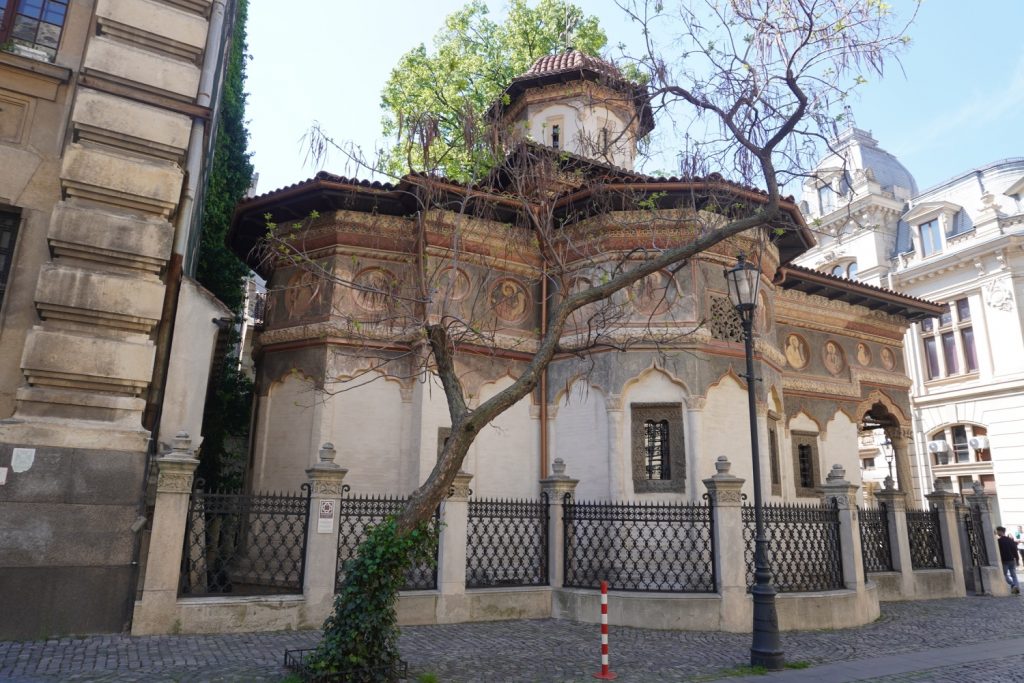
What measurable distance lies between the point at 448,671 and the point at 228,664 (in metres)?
2.21

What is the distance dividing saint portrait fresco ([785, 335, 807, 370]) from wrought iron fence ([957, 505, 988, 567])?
4772 millimetres

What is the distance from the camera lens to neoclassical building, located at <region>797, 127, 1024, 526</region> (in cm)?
2888

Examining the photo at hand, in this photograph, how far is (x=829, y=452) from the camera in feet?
58.2

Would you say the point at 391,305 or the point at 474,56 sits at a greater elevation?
the point at 474,56

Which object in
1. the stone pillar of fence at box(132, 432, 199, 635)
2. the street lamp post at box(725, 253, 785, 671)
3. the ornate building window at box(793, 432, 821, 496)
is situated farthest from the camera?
the ornate building window at box(793, 432, 821, 496)

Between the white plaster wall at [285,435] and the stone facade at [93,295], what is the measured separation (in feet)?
12.2

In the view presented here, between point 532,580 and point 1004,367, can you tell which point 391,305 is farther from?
point 1004,367

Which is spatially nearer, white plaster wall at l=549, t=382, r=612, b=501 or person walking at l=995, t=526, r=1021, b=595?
white plaster wall at l=549, t=382, r=612, b=501

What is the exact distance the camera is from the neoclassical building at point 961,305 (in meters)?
28.9

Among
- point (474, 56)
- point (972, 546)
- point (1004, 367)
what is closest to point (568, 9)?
point (474, 56)

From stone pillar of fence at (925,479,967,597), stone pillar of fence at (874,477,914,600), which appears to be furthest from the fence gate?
stone pillar of fence at (874,477,914,600)

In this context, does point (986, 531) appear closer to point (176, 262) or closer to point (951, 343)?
point (176, 262)

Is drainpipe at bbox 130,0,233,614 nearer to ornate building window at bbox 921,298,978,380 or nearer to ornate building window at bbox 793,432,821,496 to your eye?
ornate building window at bbox 793,432,821,496

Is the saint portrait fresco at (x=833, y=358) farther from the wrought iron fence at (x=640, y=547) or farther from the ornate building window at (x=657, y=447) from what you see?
the wrought iron fence at (x=640, y=547)
